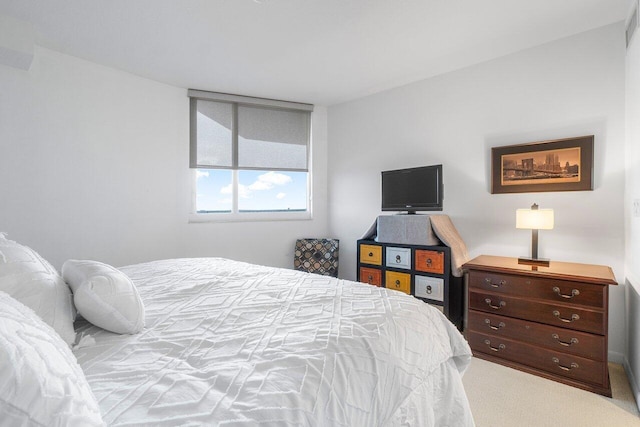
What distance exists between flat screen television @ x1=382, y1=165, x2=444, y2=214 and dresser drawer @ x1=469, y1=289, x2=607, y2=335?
92 centimetres

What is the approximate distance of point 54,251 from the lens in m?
2.87

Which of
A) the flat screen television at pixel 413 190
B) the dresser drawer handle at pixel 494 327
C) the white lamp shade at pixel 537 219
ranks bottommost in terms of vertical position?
the dresser drawer handle at pixel 494 327

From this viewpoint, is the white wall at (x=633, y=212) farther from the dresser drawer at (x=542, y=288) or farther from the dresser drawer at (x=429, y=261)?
the dresser drawer at (x=429, y=261)

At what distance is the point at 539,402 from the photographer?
6.39 ft

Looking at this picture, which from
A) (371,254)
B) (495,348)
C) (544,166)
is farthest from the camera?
(371,254)

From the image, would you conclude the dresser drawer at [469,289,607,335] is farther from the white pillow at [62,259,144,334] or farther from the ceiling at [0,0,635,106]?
the white pillow at [62,259,144,334]

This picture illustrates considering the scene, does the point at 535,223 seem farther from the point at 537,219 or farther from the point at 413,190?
the point at 413,190

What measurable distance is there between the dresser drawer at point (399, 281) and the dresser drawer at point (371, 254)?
0.56ft

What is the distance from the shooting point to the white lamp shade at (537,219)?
2.43 m

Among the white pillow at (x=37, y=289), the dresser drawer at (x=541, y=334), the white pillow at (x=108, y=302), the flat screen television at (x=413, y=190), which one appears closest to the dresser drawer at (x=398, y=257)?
the flat screen television at (x=413, y=190)

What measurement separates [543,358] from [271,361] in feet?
7.28

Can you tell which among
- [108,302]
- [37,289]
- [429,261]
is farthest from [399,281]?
[37,289]

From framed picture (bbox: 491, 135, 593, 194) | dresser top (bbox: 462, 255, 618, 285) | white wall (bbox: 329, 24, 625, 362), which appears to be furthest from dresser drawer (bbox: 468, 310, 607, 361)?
framed picture (bbox: 491, 135, 593, 194)

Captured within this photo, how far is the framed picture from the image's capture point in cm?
252
